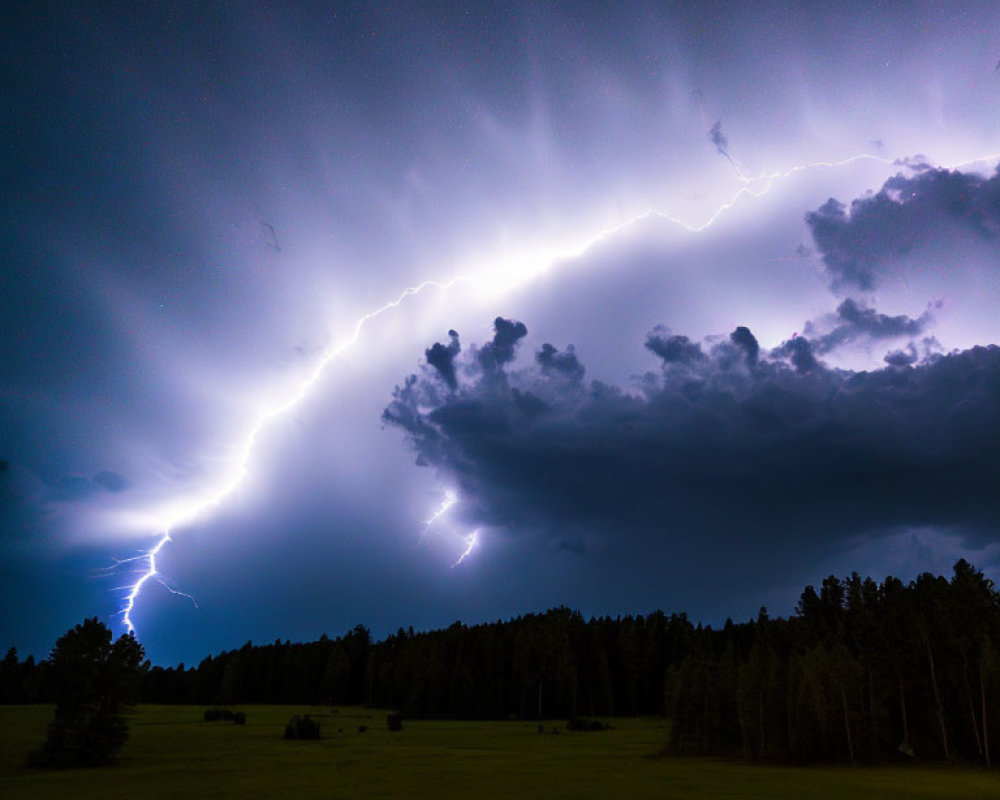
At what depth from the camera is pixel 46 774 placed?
46.8m

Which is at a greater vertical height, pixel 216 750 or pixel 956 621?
pixel 956 621

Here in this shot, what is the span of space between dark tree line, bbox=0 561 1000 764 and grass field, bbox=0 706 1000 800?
264 inches

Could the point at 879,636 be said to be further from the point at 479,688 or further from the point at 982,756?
the point at 479,688

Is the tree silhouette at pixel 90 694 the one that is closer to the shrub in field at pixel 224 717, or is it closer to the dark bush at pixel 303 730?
the dark bush at pixel 303 730

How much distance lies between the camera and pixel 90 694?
54500mm

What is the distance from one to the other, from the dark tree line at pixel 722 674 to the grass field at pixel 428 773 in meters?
6.70

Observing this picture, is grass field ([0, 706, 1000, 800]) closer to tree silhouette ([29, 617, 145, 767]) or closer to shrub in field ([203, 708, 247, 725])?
tree silhouette ([29, 617, 145, 767])

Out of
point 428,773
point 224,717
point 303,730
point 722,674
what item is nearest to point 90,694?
point 303,730

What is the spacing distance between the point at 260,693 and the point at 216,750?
140654 mm

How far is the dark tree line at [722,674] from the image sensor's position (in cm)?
6178

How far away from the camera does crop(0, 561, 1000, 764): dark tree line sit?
61781 mm

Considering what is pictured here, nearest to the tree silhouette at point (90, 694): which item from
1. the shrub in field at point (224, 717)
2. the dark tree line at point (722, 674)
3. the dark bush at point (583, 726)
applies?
the shrub in field at point (224, 717)

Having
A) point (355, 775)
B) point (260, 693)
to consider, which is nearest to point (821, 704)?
point (355, 775)

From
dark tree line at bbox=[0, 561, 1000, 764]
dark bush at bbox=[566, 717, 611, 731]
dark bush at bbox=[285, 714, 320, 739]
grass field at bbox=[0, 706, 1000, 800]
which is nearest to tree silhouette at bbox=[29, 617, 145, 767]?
grass field at bbox=[0, 706, 1000, 800]
